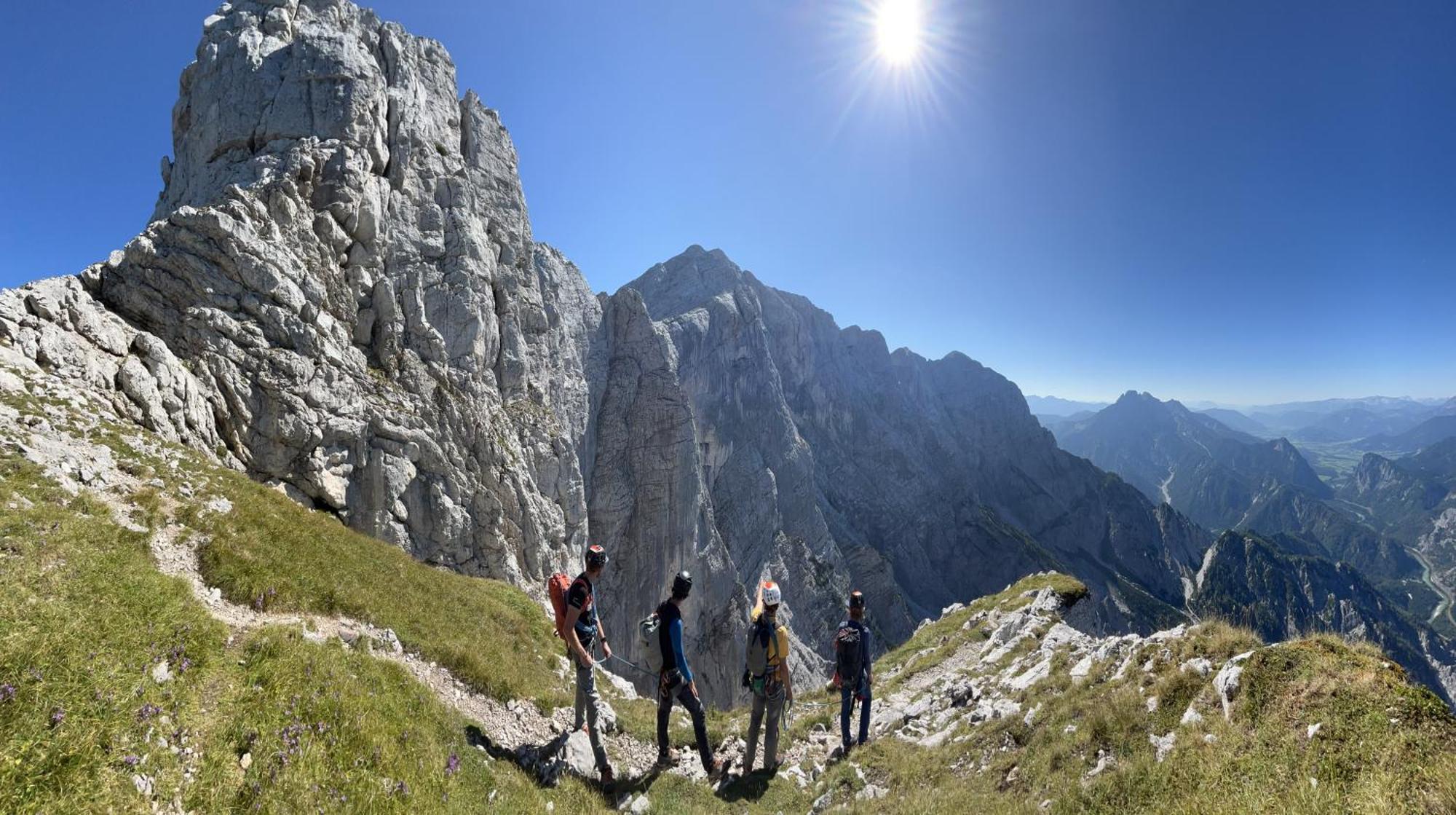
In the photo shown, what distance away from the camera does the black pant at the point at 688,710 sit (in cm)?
1076

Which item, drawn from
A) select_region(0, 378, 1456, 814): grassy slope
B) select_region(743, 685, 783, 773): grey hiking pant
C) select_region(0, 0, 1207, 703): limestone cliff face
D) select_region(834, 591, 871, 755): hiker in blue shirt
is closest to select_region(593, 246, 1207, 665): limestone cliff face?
select_region(0, 0, 1207, 703): limestone cliff face

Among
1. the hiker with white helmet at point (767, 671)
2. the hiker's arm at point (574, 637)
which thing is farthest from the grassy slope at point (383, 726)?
the hiker's arm at point (574, 637)

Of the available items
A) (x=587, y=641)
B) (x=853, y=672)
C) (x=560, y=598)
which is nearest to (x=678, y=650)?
(x=587, y=641)

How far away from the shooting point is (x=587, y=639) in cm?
1079

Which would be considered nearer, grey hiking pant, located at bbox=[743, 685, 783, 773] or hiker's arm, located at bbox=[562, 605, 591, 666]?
hiker's arm, located at bbox=[562, 605, 591, 666]

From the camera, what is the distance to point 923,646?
1055 inches

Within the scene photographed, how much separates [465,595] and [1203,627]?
61.6ft

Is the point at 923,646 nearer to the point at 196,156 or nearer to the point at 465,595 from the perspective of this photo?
the point at 465,595

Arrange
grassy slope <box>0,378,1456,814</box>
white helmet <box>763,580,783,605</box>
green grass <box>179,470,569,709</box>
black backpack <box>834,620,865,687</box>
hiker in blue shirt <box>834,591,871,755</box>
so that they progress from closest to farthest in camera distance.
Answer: grassy slope <box>0,378,1456,814</box> → white helmet <box>763,580,783,605</box> → green grass <box>179,470,569,709</box> → hiker in blue shirt <box>834,591,871,755</box> → black backpack <box>834,620,865,687</box>

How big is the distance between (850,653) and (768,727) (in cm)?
280

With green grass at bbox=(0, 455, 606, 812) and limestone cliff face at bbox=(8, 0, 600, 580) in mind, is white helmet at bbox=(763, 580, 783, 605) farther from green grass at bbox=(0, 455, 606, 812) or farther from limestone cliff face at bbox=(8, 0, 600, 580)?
limestone cliff face at bbox=(8, 0, 600, 580)

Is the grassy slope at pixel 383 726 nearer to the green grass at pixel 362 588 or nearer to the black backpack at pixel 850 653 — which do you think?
the green grass at pixel 362 588

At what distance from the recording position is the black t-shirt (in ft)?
33.2

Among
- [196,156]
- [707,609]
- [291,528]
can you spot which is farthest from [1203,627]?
[707,609]
